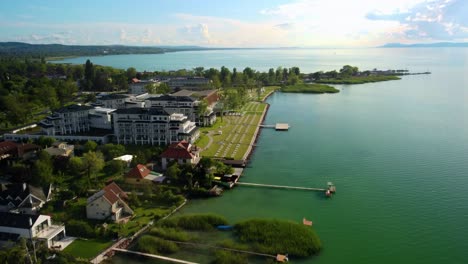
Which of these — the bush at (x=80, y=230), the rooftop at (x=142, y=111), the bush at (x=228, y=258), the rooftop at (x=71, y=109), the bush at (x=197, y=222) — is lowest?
the bush at (x=80, y=230)

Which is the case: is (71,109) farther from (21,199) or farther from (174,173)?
(174,173)

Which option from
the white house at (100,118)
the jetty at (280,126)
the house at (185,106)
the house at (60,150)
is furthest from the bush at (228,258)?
the jetty at (280,126)

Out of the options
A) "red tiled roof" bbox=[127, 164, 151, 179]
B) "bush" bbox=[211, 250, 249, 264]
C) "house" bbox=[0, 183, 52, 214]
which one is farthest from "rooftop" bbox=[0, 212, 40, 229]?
"bush" bbox=[211, 250, 249, 264]

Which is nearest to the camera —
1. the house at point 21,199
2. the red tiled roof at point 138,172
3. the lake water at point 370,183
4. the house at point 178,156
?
the lake water at point 370,183

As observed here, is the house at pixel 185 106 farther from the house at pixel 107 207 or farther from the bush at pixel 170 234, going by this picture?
the bush at pixel 170 234

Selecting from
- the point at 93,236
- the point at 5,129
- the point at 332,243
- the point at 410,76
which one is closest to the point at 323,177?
the point at 332,243

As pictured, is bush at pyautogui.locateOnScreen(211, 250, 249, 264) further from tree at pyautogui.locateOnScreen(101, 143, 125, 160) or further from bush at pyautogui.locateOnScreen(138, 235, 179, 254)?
tree at pyautogui.locateOnScreen(101, 143, 125, 160)
